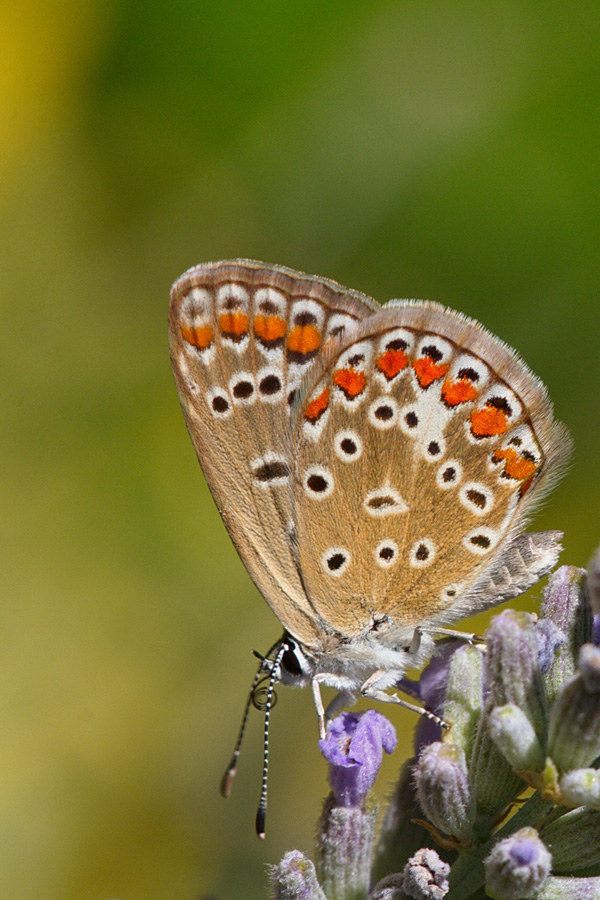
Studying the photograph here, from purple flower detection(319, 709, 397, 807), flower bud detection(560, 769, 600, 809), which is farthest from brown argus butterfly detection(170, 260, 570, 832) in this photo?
flower bud detection(560, 769, 600, 809)

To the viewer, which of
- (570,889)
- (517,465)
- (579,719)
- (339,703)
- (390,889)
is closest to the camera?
(579,719)

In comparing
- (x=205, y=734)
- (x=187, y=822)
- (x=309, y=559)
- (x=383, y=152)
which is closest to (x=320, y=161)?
(x=383, y=152)

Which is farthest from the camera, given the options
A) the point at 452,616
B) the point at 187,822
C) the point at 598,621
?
the point at 187,822

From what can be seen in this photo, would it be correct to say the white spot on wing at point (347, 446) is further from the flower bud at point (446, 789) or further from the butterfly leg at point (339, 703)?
the flower bud at point (446, 789)

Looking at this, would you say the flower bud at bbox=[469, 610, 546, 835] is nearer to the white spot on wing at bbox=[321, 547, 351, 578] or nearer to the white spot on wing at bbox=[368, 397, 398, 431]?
the white spot on wing at bbox=[321, 547, 351, 578]

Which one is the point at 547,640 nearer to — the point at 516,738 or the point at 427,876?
the point at 516,738

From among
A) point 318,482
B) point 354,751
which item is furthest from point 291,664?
point 318,482

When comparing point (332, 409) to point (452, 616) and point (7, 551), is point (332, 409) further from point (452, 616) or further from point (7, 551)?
point (7, 551)
